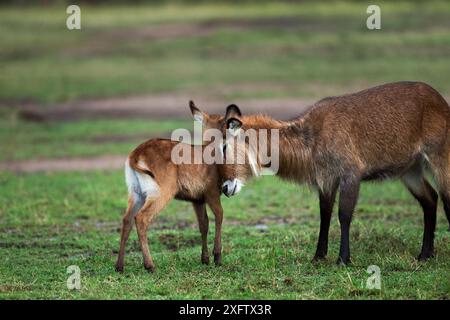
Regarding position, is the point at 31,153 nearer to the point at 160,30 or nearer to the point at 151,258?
the point at 151,258

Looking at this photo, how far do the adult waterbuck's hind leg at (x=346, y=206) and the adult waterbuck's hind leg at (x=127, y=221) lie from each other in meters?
1.71

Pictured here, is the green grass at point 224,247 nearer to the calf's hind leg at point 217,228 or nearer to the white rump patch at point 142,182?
the calf's hind leg at point 217,228

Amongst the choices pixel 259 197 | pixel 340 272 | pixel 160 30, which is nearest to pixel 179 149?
pixel 340 272

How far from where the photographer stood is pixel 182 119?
18.5 meters

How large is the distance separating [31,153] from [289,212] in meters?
6.00

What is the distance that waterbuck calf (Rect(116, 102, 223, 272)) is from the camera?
7715 mm

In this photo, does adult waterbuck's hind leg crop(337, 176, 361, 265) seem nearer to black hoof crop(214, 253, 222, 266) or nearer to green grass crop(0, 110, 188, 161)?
black hoof crop(214, 253, 222, 266)

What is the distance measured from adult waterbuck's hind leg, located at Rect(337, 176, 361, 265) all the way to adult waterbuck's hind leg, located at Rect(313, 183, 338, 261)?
17cm

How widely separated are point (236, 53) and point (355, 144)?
18589 millimetres

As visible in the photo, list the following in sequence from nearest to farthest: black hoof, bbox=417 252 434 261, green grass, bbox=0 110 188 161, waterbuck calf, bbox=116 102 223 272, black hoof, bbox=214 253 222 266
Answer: waterbuck calf, bbox=116 102 223 272 < black hoof, bbox=214 253 222 266 < black hoof, bbox=417 252 434 261 < green grass, bbox=0 110 188 161

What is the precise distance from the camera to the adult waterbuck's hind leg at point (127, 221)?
Result: 7.76 m

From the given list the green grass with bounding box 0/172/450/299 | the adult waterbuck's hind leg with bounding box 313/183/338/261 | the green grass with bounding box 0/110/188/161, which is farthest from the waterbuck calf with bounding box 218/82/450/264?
the green grass with bounding box 0/110/188/161

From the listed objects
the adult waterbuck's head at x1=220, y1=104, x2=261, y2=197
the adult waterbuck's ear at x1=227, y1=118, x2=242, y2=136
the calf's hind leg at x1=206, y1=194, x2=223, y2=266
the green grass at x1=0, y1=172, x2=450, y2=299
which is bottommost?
the green grass at x1=0, y1=172, x2=450, y2=299
